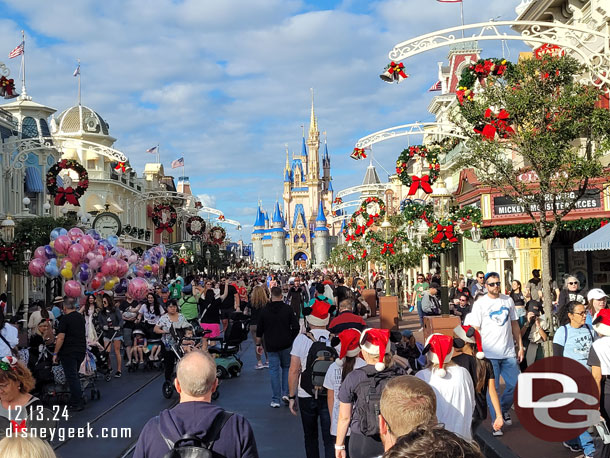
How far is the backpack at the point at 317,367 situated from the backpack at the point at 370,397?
4.54 ft

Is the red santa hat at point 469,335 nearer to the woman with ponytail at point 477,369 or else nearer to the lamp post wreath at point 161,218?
the woman with ponytail at point 477,369

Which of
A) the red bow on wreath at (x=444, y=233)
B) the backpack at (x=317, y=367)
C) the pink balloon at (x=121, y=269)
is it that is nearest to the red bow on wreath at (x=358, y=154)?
the red bow on wreath at (x=444, y=233)

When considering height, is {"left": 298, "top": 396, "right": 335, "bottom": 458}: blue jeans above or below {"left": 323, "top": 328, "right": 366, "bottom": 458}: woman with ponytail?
below

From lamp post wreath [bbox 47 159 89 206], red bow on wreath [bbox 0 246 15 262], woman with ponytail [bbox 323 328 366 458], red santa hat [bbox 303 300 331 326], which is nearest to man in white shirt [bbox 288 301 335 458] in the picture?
red santa hat [bbox 303 300 331 326]

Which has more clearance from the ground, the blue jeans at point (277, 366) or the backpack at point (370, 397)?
the backpack at point (370, 397)

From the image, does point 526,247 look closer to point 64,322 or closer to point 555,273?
point 555,273

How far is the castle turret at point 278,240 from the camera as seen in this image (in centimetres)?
17675

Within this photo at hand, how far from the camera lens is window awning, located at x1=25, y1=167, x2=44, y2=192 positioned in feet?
130

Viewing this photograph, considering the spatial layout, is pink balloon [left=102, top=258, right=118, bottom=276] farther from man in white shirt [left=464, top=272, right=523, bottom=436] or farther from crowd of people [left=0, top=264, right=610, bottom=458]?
man in white shirt [left=464, top=272, right=523, bottom=436]

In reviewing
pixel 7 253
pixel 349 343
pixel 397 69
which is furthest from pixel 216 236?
pixel 349 343

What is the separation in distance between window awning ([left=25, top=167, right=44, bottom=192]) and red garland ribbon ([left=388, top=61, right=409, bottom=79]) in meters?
30.2

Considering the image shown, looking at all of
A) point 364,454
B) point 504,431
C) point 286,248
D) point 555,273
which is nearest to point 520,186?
point 504,431

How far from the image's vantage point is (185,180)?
114 m

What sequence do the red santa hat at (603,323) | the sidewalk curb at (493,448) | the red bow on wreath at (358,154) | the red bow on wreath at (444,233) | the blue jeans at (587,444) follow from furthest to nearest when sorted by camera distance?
the red bow on wreath at (358,154), the red bow on wreath at (444,233), the blue jeans at (587,444), the red santa hat at (603,323), the sidewalk curb at (493,448)
